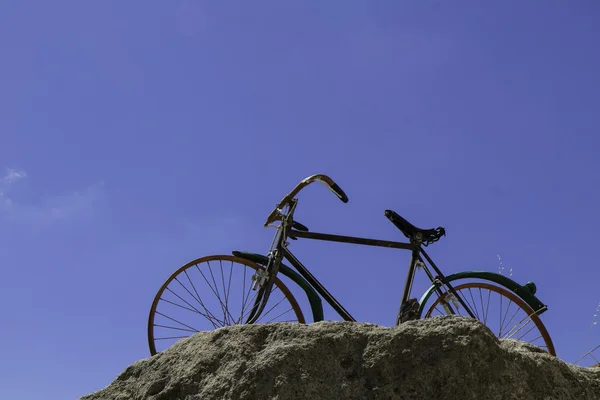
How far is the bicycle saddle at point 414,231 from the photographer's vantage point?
16.8ft

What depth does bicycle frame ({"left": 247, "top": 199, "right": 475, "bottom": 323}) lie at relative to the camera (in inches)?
194

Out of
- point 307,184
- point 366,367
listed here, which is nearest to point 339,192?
point 307,184

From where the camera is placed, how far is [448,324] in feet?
10.9

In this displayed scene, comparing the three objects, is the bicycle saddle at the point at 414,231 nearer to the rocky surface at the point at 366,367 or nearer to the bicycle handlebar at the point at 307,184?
the bicycle handlebar at the point at 307,184

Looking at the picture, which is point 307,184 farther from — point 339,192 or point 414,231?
point 414,231

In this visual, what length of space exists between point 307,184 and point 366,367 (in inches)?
80.6

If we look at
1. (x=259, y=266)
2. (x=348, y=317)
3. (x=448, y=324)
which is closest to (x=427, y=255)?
(x=348, y=317)

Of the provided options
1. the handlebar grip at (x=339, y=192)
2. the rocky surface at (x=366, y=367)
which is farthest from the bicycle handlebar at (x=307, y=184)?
the rocky surface at (x=366, y=367)

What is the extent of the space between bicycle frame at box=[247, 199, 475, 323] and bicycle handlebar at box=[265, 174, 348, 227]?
5 centimetres

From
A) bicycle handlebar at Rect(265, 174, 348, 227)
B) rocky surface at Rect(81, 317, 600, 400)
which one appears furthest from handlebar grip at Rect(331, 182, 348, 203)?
rocky surface at Rect(81, 317, 600, 400)

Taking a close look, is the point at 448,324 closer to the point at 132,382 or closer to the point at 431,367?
the point at 431,367

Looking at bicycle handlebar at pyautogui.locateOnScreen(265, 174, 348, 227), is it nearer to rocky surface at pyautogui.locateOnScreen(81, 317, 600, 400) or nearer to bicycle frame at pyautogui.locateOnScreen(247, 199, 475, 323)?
bicycle frame at pyautogui.locateOnScreen(247, 199, 475, 323)

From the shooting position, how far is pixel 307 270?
5039 millimetres

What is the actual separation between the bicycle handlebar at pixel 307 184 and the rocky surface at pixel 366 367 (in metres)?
1.54
